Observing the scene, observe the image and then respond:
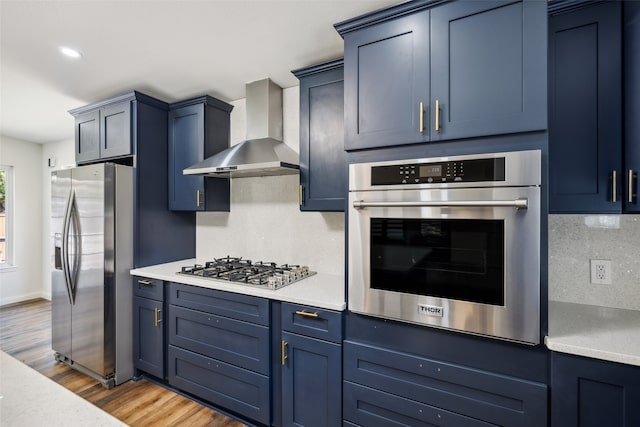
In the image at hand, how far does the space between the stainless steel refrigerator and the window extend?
2.87 meters

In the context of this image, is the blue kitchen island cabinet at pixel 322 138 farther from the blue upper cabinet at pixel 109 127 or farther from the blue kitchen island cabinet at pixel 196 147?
the blue upper cabinet at pixel 109 127

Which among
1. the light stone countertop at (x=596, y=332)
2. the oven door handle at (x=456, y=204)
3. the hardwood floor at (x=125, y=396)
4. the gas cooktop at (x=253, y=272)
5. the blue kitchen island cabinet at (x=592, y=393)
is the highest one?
the oven door handle at (x=456, y=204)

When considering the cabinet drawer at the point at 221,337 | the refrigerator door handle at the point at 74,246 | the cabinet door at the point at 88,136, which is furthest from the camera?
the cabinet door at the point at 88,136

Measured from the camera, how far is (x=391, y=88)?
5.29ft

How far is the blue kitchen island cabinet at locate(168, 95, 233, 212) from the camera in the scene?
2.80 meters

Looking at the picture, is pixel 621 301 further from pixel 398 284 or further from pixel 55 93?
pixel 55 93

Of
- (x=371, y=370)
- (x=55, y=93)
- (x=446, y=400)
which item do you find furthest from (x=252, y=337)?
(x=55, y=93)

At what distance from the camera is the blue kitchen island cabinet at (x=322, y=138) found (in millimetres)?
2111

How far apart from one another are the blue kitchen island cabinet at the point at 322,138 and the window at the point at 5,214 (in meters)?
4.98

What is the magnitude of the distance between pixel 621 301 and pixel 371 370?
1352mm

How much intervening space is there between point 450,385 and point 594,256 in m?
1.06

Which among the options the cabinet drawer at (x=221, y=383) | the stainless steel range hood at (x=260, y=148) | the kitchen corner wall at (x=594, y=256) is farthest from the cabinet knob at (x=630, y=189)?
the cabinet drawer at (x=221, y=383)

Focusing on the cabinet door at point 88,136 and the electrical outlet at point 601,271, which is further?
the cabinet door at point 88,136

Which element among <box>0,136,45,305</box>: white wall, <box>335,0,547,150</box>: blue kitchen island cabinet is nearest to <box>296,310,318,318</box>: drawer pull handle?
<box>335,0,547,150</box>: blue kitchen island cabinet
